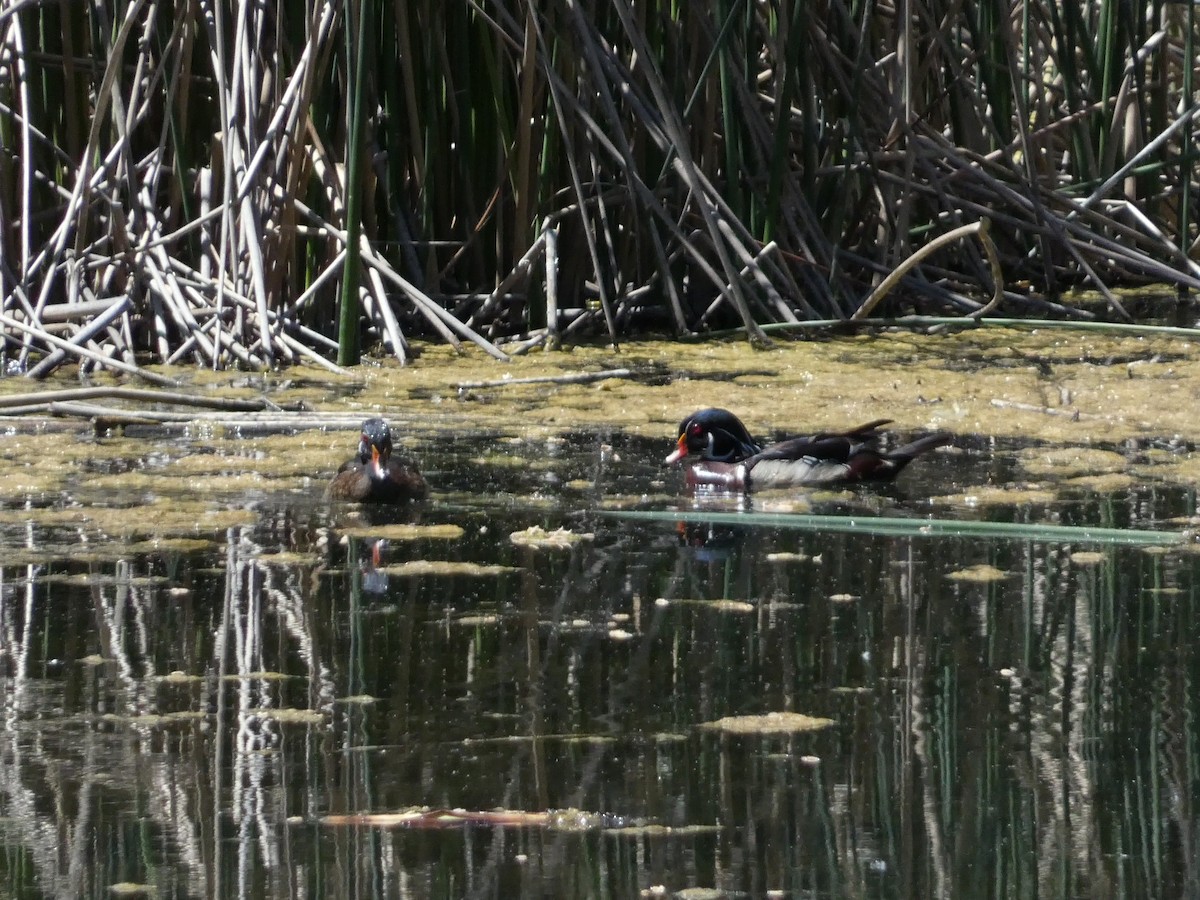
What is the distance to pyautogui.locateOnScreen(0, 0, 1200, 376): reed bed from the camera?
765 cm

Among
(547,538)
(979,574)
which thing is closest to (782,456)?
(547,538)

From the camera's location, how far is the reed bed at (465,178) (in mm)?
7652

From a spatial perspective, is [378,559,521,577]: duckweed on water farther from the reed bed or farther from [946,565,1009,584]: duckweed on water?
the reed bed

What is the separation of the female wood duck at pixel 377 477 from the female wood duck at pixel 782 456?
0.85 meters

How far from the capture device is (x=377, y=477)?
17.0ft

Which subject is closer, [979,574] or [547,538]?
[979,574]

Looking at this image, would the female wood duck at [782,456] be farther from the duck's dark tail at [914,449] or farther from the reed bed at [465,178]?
the reed bed at [465,178]

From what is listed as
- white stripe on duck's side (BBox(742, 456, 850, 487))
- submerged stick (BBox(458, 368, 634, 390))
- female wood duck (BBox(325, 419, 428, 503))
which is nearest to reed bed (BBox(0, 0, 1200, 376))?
submerged stick (BBox(458, 368, 634, 390))

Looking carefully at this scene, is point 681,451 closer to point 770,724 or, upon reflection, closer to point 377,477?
point 377,477

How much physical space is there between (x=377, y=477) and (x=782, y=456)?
1.22 metres

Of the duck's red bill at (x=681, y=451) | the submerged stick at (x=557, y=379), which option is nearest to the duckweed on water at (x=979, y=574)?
the duck's red bill at (x=681, y=451)

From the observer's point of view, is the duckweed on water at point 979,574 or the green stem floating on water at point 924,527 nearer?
the duckweed on water at point 979,574

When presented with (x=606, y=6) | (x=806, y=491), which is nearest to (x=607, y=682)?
(x=806, y=491)

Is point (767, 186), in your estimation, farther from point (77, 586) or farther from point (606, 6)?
point (77, 586)
